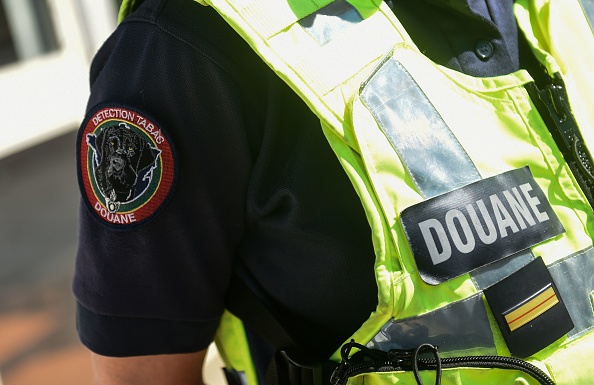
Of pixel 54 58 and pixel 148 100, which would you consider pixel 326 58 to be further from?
pixel 54 58

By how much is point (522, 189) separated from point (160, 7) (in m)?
0.44

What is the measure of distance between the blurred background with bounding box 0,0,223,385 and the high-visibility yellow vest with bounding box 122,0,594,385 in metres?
1.81

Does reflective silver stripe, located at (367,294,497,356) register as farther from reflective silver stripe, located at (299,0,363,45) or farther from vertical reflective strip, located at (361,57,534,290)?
reflective silver stripe, located at (299,0,363,45)

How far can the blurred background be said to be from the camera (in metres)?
2.56

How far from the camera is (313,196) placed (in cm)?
78

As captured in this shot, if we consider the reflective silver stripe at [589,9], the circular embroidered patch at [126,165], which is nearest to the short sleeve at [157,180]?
the circular embroidered patch at [126,165]

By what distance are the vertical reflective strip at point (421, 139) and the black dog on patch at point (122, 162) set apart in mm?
245

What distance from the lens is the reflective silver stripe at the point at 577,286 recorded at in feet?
2.60

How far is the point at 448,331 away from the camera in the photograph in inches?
29.3

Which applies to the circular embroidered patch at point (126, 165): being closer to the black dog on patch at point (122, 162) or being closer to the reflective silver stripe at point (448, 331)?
the black dog on patch at point (122, 162)

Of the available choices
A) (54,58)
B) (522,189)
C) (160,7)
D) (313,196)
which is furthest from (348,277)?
(54,58)

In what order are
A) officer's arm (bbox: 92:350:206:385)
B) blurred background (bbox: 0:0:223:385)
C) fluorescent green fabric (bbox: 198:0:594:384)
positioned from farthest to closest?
blurred background (bbox: 0:0:223:385)
officer's arm (bbox: 92:350:206:385)
fluorescent green fabric (bbox: 198:0:594:384)

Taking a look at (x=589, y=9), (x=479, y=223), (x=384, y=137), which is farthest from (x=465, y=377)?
(x=589, y=9)

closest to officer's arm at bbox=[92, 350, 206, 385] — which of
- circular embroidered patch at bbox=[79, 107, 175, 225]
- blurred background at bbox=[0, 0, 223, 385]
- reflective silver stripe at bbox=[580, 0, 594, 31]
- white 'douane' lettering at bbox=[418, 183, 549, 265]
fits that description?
circular embroidered patch at bbox=[79, 107, 175, 225]
